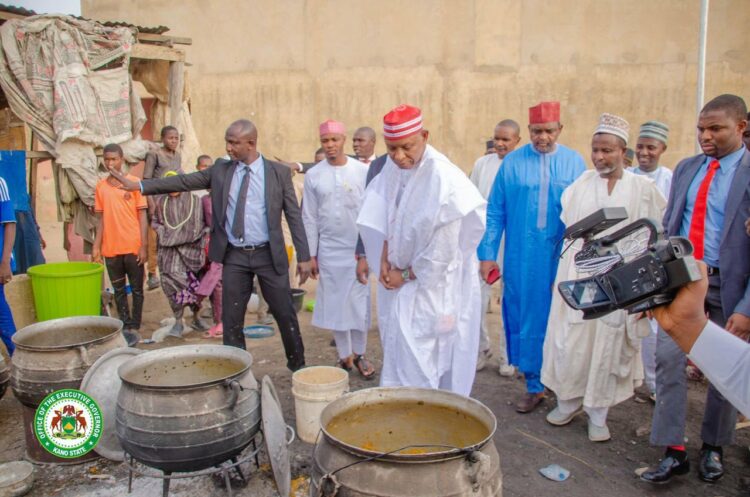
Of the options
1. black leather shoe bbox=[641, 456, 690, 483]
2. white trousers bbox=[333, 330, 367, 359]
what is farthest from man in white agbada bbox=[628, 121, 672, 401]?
white trousers bbox=[333, 330, 367, 359]

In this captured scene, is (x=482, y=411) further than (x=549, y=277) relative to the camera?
No

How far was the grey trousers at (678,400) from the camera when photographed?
3652mm

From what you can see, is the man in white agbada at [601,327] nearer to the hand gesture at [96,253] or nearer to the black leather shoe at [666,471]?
the black leather shoe at [666,471]

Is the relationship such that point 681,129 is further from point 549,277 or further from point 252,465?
point 252,465

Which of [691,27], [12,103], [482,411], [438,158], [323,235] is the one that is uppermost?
[691,27]

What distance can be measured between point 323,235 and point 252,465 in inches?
89.8

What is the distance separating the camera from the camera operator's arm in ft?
5.95

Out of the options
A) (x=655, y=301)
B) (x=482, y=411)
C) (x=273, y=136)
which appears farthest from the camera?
(x=273, y=136)

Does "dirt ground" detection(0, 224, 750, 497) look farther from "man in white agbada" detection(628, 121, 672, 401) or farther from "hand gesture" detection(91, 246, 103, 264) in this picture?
"hand gesture" detection(91, 246, 103, 264)

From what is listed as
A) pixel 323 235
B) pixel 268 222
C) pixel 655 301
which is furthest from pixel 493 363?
pixel 655 301

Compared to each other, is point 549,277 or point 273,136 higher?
point 273,136

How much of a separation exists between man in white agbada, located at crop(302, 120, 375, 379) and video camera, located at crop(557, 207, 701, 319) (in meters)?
3.48

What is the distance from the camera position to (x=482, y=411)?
2.55 m

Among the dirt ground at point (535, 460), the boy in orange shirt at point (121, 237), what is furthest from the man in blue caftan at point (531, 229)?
the boy in orange shirt at point (121, 237)
